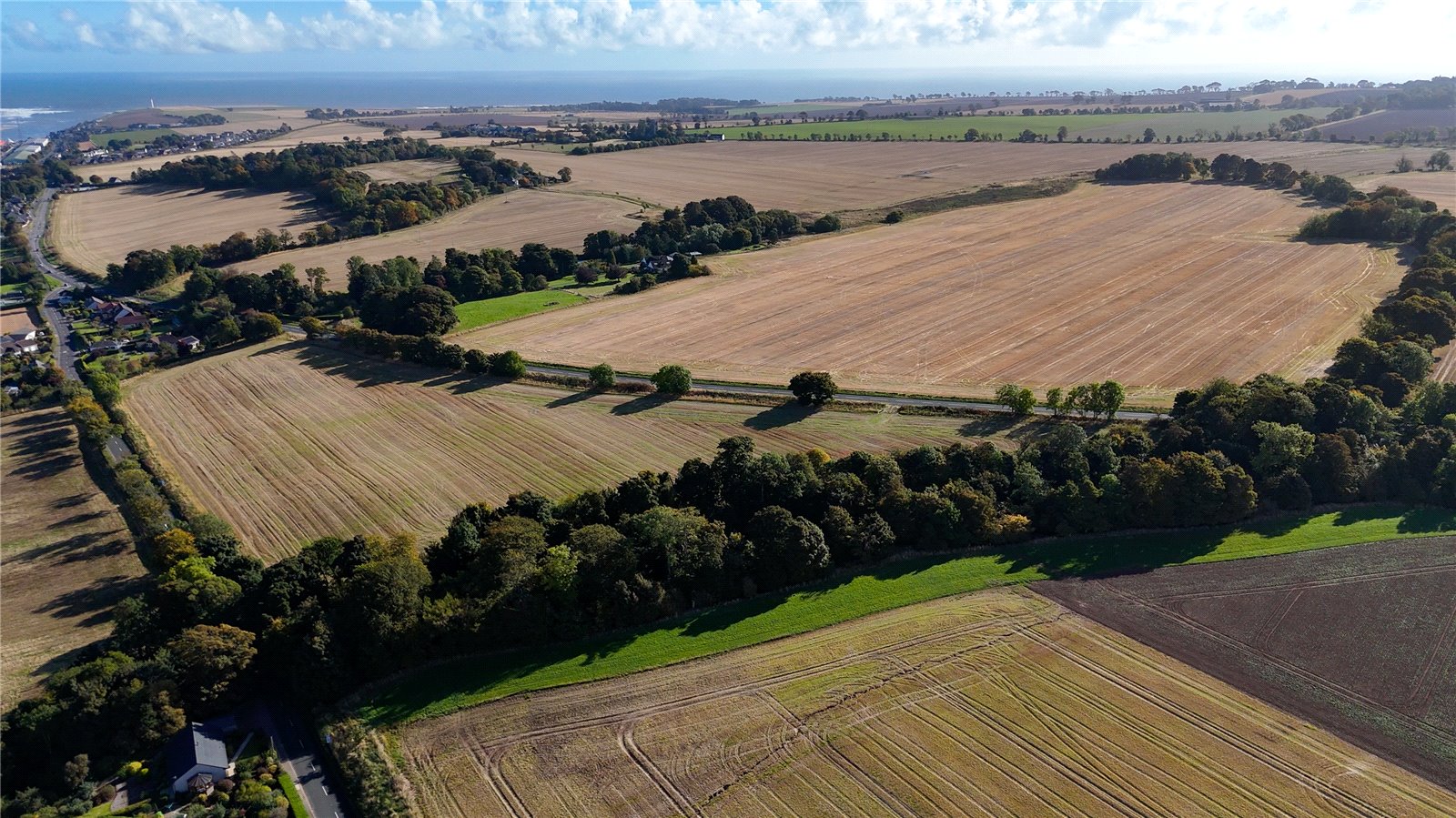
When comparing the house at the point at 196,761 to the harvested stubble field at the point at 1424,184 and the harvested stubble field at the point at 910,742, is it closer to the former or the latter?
the harvested stubble field at the point at 910,742

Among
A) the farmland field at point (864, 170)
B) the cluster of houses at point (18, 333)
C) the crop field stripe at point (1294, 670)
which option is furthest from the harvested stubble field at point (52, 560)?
the farmland field at point (864, 170)

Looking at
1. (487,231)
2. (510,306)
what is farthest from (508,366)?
(487,231)

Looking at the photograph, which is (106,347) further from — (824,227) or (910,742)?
(824,227)

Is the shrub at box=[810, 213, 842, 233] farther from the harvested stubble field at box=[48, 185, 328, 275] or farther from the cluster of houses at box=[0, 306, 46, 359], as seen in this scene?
the cluster of houses at box=[0, 306, 46, 359]

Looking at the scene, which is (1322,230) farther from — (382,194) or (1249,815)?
(382,194)

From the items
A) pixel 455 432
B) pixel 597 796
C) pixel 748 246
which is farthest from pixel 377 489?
pixel 748 246

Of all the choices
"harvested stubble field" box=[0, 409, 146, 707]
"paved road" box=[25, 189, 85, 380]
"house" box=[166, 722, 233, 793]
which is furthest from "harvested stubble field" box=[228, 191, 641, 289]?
"house" box=[166, 722, 233, 793]
